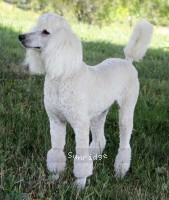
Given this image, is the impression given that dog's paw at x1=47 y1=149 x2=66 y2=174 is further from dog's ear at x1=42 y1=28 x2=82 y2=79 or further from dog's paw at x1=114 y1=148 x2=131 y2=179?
dog's ear at x1=42 y1=28 x2=82 y2=79

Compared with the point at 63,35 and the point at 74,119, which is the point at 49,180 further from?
the point at 63,35

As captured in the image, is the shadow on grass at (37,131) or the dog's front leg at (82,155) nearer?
the dog's front leg at (82,155)

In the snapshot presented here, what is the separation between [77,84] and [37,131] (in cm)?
112

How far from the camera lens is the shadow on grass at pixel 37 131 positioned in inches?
111

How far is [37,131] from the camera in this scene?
11.6 ft

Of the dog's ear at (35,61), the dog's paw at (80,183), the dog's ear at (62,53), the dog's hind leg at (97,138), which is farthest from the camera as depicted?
the dog's hind leg at (97,138)

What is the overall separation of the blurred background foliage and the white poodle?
35.7 feet

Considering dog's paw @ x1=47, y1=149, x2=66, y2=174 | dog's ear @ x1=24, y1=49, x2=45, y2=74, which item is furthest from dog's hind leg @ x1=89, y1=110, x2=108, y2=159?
dog's ear @ x1=24, y1=49, x2=45, y2=74

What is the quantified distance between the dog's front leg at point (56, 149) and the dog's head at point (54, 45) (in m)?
0.40

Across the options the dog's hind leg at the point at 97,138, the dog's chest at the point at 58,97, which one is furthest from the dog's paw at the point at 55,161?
the dog's hind leg at the point at 97,138

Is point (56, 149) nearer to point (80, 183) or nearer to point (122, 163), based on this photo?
point (80, 183)

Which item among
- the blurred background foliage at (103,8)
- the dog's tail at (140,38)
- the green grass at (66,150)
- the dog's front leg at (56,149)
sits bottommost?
the green grass at (66,150)

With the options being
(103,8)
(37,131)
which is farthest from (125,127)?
(103,8)

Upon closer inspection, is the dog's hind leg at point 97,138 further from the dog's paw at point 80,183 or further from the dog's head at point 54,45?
the dog's head at point 54,45
